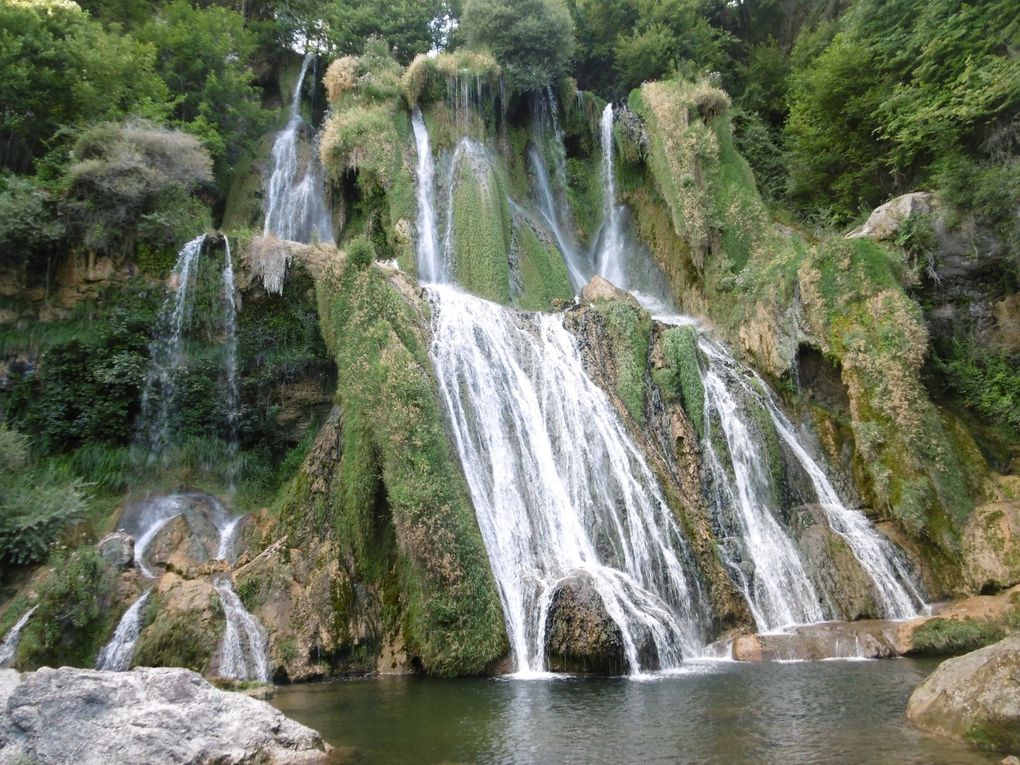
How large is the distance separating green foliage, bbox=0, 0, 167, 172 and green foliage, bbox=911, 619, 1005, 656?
22.0 metres

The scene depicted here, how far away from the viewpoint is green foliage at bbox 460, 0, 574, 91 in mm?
26422

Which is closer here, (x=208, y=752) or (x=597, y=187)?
(x=208, y=752)

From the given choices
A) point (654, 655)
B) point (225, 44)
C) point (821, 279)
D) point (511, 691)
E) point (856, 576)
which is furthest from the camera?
point (225, 44)

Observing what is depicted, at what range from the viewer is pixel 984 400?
54.0 ft

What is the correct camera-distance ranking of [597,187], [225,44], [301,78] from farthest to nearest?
[301,78], [597,187], [225,44]

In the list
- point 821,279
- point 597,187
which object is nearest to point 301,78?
point 597,187

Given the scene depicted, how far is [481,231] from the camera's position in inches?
858

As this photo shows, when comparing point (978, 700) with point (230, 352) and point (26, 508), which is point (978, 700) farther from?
point (230, 352)

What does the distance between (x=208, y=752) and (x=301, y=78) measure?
30.2m

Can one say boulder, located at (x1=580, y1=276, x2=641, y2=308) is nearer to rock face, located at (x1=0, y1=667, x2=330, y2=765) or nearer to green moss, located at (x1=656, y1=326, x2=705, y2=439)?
green moss, located at (x1=656, y1=326, x2=705, y2=439)

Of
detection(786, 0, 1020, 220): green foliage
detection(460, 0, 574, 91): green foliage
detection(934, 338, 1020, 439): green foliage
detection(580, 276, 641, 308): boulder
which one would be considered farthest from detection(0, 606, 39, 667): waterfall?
detection(460, 0, 574, 91): green foliage

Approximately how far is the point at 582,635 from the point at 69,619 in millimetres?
7915

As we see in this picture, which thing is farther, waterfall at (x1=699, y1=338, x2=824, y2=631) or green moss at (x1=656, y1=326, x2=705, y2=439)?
green moss at (x1=656, y1=326, x2=705, y2=439)

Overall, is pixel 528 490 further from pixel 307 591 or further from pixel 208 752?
pixel 208 752
